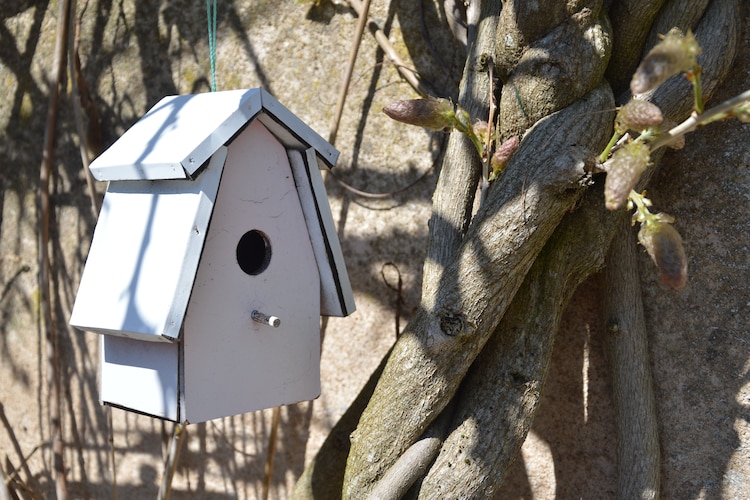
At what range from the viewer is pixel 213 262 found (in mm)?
1641

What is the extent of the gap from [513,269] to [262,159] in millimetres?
617

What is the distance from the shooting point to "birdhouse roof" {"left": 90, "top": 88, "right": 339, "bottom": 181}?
155cm

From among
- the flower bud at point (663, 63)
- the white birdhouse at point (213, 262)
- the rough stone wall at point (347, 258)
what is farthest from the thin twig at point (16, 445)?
the flower bud at point (663, 63)

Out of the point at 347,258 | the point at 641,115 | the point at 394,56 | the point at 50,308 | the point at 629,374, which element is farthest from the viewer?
the point at 50,308

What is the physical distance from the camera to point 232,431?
2.61 m

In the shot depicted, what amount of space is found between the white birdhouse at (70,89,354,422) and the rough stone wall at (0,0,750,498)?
57cm

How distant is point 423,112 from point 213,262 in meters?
0.55

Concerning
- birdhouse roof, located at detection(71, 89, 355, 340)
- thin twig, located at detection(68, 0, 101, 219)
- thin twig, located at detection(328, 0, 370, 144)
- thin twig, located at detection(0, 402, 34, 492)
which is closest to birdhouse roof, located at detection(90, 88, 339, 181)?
birdhouse roof, located at detection(71, 89, 355, 340)

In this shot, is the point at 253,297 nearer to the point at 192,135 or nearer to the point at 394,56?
the point at 192,135

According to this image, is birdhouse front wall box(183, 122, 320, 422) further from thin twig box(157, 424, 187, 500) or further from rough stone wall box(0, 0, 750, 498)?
thin twig box(157, 424, 187, 500)

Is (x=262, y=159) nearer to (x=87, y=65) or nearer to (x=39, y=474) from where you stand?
(x=87, y=65)

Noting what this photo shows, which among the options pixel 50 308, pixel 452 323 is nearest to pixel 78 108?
pixel 50 308

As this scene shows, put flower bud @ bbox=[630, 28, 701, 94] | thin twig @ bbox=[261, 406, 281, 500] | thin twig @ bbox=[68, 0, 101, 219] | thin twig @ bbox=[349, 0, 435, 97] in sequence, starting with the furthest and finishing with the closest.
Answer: thin twig @ bbox=[68, 0, 101, 219] < thin twig @ bbox=[261, 406, 281, 500] < thin twig @ bbox=[349, 0, 435, 97] < flower bud @ bbox=[630, 28, 701, 94]

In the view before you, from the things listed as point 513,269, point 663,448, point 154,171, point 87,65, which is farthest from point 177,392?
point 87,65
